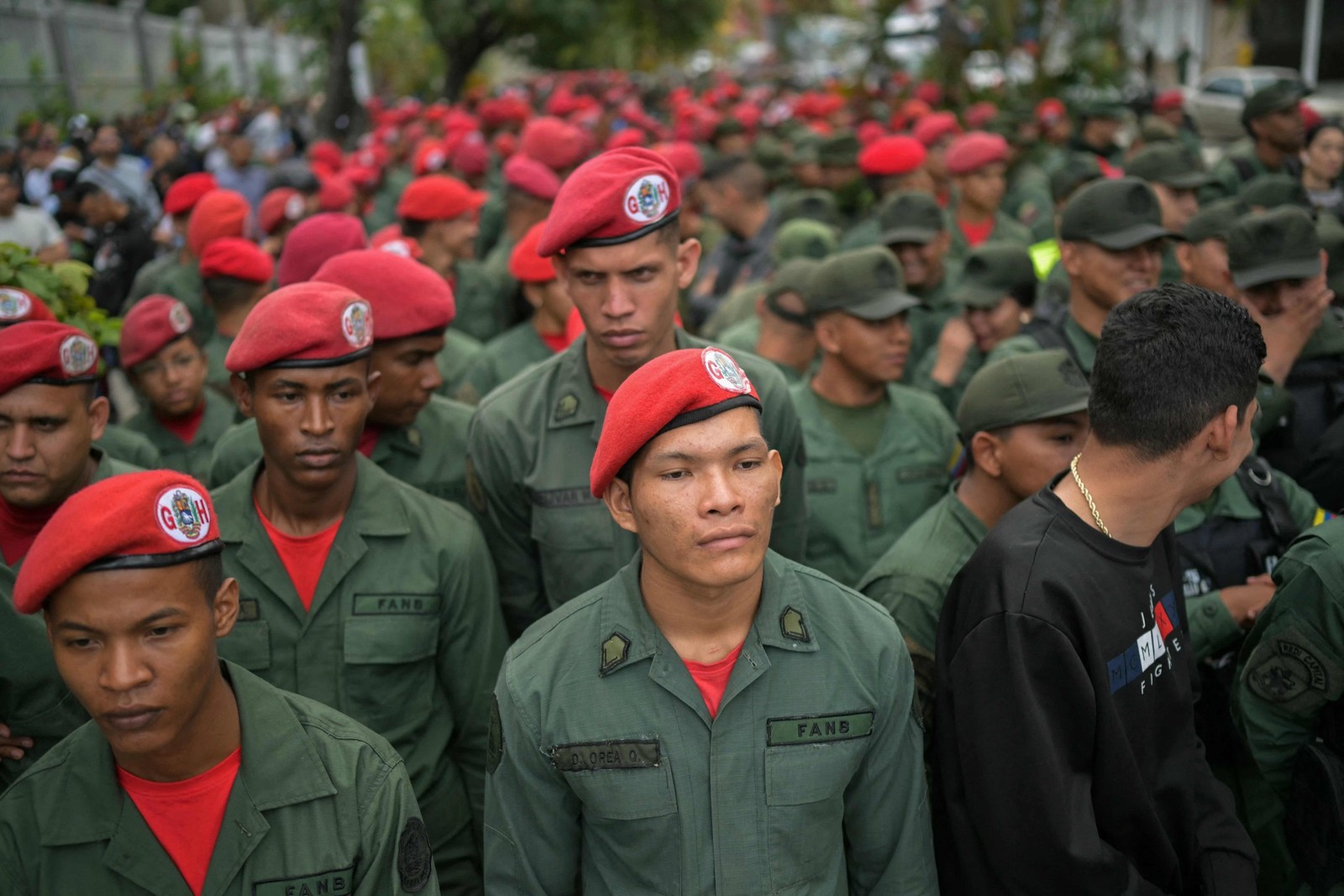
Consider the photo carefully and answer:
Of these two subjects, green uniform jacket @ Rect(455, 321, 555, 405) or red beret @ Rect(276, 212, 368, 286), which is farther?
green uniform jacket @ Rect(455, 321, 555, 405)

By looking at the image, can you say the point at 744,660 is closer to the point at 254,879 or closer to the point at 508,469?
the point at 254,879

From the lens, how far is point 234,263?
6359 mm

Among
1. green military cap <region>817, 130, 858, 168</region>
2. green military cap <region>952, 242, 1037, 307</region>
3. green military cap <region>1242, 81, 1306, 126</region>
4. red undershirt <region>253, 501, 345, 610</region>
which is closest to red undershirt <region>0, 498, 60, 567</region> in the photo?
red undershirt <region>253, 501, 345, 610</region>

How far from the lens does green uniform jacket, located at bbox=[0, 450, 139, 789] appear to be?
3.25 m

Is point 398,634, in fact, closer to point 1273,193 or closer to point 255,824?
point 255,824

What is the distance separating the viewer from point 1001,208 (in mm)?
11234

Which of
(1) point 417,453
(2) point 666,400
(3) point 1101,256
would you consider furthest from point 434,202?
(2) point 666,400

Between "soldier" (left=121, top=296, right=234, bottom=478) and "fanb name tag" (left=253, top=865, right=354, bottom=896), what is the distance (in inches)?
124

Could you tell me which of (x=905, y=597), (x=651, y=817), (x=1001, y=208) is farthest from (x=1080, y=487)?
(x=1001, y=208)

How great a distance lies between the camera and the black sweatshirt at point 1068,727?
2543 millimetres

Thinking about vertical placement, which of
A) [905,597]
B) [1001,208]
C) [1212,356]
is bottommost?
[1001,208]

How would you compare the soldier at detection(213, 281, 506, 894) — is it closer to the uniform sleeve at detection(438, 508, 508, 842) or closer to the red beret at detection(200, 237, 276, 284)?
the uniform sleeve at detection(438, 508, 508, 842)

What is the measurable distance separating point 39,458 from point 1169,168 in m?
6.41

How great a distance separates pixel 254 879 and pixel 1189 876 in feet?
6.92
